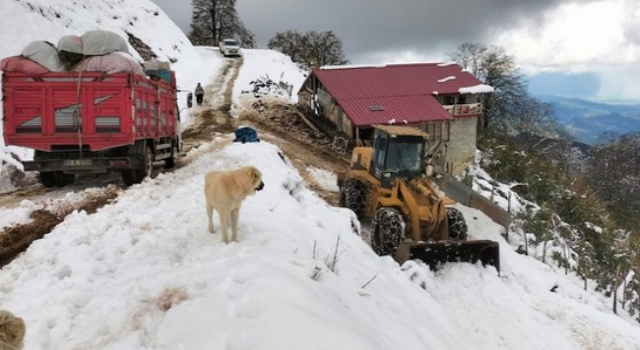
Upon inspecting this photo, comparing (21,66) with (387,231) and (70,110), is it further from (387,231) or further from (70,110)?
(387,231)

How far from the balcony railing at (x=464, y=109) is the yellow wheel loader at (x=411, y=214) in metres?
19.8

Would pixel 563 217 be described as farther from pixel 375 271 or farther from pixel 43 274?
pixel 43 274

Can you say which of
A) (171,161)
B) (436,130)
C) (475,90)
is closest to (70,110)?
(171,161)

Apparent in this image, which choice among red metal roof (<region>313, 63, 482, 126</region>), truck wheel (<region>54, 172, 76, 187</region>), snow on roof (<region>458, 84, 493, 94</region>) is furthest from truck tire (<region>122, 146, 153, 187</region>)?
snow on roof (<region>458, 84, 493, 94</region>)

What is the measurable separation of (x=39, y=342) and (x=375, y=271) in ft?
15.5

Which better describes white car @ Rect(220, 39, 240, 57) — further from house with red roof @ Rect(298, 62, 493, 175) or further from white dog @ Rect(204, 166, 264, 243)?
white dog @ Rect(204, 166, 264, 243)

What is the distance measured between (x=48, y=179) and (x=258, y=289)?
25.9ft

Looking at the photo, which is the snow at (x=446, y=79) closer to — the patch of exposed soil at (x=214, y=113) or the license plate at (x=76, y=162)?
the patch of exposed soil at (x=214, y=113)

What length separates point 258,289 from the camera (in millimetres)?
4117

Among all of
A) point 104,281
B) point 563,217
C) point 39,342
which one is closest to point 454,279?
point 104,281

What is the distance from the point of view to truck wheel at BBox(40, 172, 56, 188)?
9.70 meters

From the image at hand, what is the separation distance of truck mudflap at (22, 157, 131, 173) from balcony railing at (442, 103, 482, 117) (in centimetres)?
2382

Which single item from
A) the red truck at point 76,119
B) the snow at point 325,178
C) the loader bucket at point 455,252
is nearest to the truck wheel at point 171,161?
the red truck at point 76,119

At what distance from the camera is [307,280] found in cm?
473
